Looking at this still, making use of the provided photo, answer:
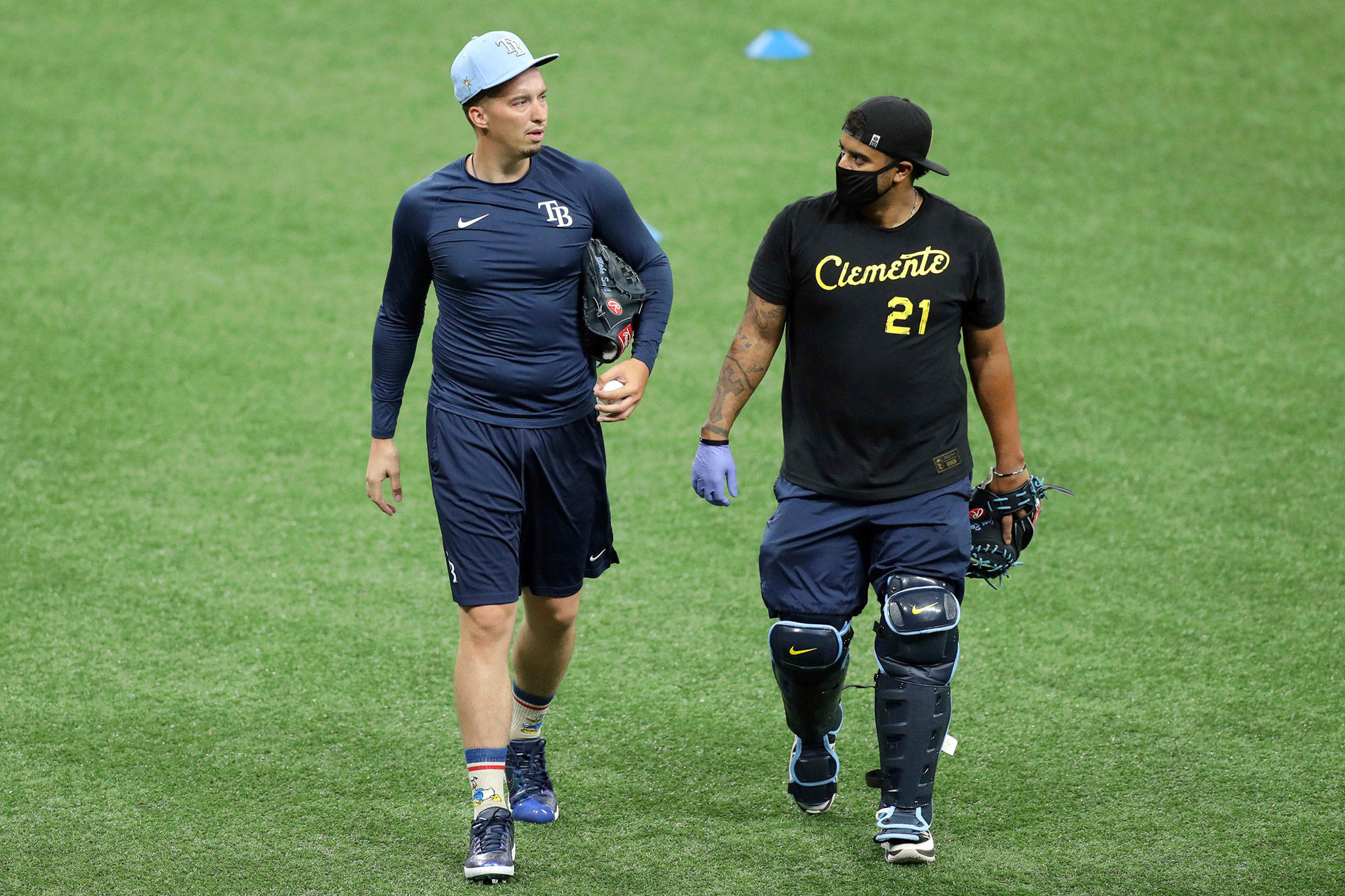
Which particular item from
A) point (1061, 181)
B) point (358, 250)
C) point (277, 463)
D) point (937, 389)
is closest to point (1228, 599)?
point (937, 389)

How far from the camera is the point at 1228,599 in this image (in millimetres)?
5594

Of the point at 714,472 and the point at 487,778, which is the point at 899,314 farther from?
the point at 487,778

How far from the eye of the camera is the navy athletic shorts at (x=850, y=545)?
3988 millimetres

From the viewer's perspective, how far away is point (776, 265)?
158 inches

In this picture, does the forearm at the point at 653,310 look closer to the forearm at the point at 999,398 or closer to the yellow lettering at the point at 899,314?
the yellow lettering at the point at 899,314

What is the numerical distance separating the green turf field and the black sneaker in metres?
0.08

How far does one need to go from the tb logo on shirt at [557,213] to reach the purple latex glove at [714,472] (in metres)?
0.75

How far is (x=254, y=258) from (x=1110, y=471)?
521 centimetres

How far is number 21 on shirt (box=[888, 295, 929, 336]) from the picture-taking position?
392 centimetres

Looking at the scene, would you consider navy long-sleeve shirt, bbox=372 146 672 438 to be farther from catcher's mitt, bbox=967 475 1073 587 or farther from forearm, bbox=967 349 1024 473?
catcher's mitt, bbox=967 475 1073 587

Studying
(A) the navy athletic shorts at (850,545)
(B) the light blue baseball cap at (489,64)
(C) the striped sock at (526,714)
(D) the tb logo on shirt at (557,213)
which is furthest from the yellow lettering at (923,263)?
(C) the striped sock at (526,714)

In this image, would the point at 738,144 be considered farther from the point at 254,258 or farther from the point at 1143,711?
the point at 1143,711

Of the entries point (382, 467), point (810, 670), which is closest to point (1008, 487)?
point (810, 670)

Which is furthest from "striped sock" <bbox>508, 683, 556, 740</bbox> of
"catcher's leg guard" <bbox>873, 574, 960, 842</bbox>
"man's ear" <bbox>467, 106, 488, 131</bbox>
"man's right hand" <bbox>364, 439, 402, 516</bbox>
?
"man's ear" <bbox>467, 106, 488, 131</bbox>
